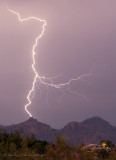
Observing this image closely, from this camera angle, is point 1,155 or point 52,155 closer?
point 52,155

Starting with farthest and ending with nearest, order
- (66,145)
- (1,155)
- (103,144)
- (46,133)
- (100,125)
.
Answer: (100,125)
(46,133)
(103,144)
(1,155)
(66,145)

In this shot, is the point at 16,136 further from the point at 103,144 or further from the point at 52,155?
the point at 103,144

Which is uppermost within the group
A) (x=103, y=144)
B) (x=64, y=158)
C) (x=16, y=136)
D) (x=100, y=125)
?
(x=100, y=125)

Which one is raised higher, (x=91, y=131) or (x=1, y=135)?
(x=91, y=131)

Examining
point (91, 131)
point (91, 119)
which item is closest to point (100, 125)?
point (91, 119)

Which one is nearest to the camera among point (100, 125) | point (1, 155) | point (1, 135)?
point (1, 155)

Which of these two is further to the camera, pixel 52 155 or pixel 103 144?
pixel 103 144

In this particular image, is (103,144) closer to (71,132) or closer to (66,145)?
(66,145)

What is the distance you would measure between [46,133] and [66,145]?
12545 cm

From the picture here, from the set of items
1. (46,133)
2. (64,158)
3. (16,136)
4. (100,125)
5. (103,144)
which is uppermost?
(100,125)

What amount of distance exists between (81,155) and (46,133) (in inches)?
4923

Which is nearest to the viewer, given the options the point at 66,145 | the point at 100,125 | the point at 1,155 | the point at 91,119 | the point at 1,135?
the point at 66,145

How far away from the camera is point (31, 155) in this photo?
9.88 m

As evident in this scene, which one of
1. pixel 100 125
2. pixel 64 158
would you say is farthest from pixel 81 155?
pixel 100 125
